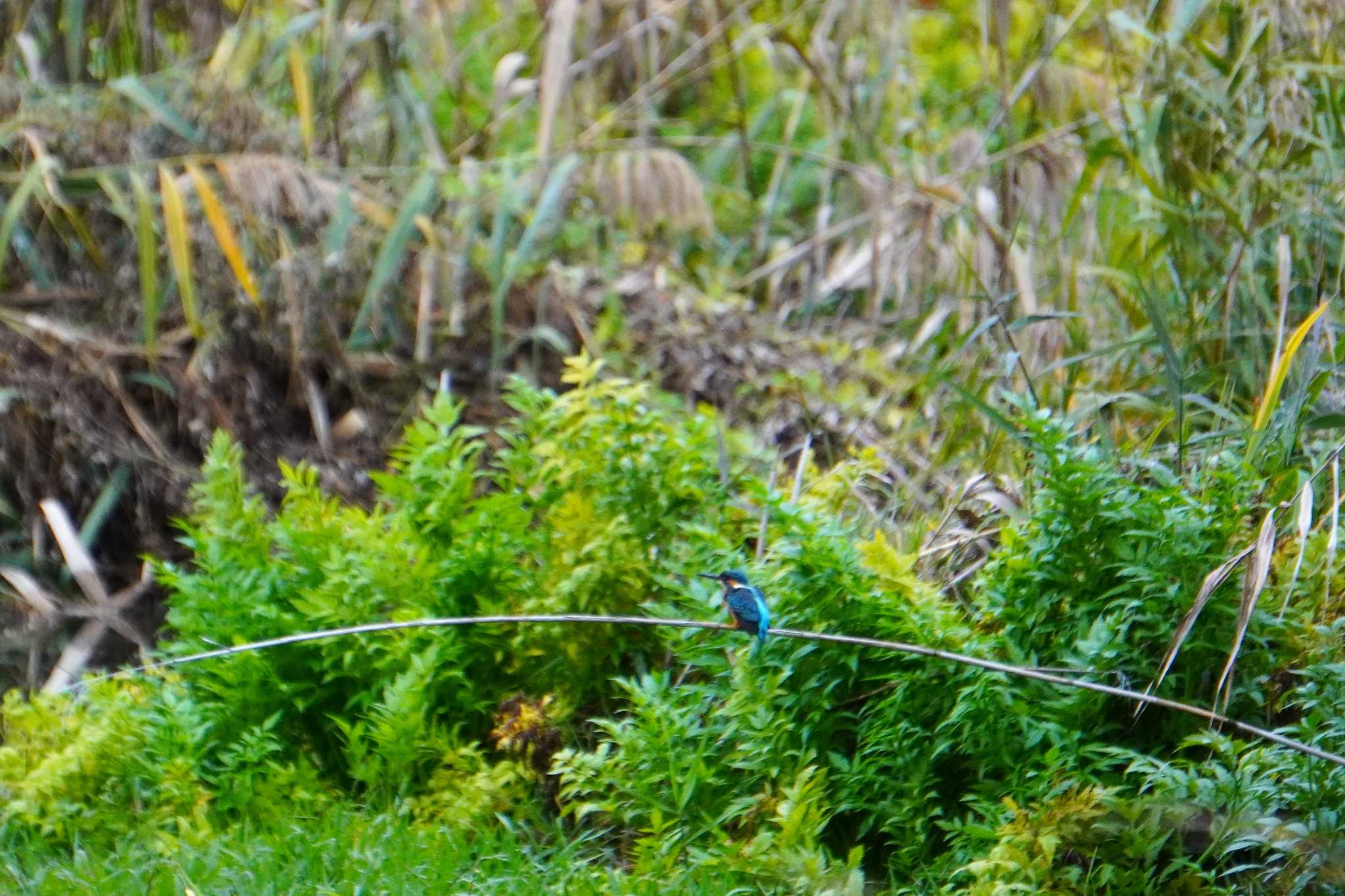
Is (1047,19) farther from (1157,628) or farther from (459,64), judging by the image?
(1157,628)

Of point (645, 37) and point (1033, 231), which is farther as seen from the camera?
point (645, 37)

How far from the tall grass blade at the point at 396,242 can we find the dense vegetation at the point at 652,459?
21mm

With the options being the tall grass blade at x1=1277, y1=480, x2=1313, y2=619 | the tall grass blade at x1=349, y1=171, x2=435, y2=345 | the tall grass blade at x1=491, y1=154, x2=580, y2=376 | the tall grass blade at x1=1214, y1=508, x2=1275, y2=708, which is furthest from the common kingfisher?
the tall grass blade at x1=349, y1=171, x2=435, y2=345

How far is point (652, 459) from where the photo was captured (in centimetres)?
360

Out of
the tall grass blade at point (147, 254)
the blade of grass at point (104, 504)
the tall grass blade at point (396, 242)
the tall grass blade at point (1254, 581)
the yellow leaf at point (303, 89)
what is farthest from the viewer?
the yellow leaf at point (303, 89)

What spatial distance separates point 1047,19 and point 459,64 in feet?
8.08

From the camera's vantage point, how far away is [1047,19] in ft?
16.8

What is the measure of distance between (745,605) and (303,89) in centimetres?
309

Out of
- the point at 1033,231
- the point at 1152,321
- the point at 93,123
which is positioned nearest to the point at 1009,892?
the point at 1152,321

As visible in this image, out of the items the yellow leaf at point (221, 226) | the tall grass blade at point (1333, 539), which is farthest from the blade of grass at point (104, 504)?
the tall grass blade at point (1333, 539)

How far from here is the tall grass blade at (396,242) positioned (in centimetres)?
484

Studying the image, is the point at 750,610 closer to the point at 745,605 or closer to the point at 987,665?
the point at 745,605

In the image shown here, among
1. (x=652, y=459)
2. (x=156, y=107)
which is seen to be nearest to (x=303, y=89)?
(x=156, y=107)

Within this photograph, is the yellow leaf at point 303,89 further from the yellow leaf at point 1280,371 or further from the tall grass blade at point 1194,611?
the tall grass blade at point 1194,611
